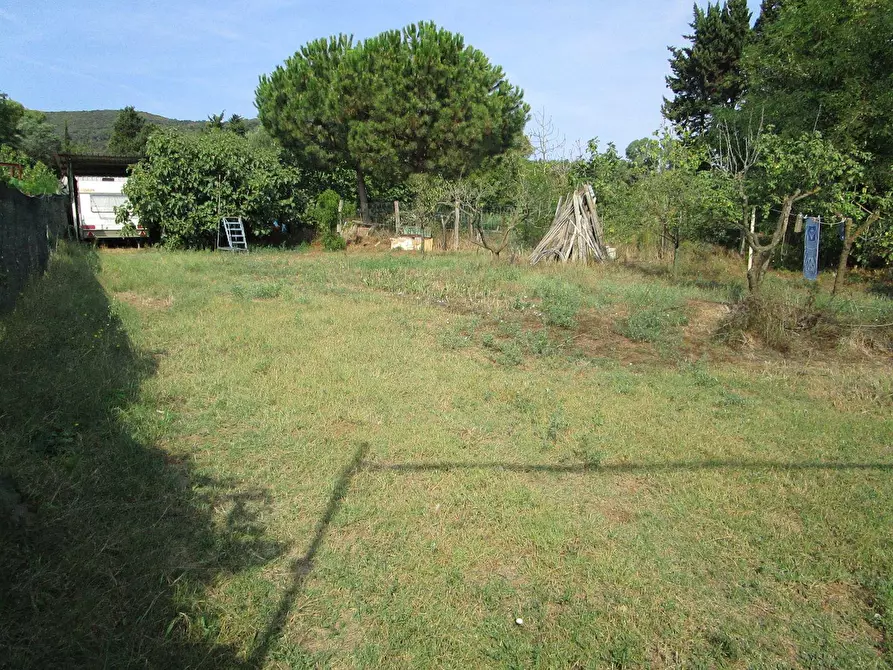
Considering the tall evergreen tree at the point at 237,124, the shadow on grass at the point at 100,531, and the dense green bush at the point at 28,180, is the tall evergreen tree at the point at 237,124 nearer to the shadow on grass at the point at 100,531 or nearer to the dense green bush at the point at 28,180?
the dense green bush at the point at 28,180

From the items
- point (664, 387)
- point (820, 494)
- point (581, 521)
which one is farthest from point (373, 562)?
point (664, 387)

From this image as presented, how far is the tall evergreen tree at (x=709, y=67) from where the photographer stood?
2355 cm

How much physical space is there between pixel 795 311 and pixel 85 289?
9.60m

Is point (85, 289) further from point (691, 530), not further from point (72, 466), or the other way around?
point (691, 530)

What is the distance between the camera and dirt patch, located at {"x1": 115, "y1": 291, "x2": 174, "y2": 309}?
8.49 meters

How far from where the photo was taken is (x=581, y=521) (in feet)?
11.3

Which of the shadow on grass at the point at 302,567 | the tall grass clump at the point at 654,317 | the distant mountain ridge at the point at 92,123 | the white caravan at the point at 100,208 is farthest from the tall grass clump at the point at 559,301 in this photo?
the distant mountain ridge at the point at 92,123

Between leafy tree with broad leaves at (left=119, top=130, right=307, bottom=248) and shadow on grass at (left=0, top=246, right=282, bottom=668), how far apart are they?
1235cm

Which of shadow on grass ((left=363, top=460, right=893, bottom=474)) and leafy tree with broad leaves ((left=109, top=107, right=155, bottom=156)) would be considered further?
leafy tree with broad leaves ((left=109, top=107, right=155, bottom=156))

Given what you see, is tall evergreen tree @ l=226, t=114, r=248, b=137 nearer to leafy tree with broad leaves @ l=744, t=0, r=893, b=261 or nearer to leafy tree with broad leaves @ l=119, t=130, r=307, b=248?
leafy tree with broad leaves @ l=119, t=130, r=307, b=248

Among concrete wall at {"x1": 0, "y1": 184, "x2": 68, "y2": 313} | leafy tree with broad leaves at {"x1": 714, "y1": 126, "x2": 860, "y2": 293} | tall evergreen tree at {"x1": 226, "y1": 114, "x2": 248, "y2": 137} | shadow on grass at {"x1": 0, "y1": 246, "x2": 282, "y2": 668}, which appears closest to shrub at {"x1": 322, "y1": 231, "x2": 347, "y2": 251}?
concrete wall at {"x1": 0, "y1": 184, "x2": 68, "y2": 313}

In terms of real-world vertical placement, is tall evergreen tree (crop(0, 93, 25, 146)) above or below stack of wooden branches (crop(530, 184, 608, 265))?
above

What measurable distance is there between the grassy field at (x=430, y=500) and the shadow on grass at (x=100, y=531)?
14 mm

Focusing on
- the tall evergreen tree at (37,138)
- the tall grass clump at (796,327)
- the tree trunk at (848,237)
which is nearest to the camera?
the tall grass clump at (796,327)
